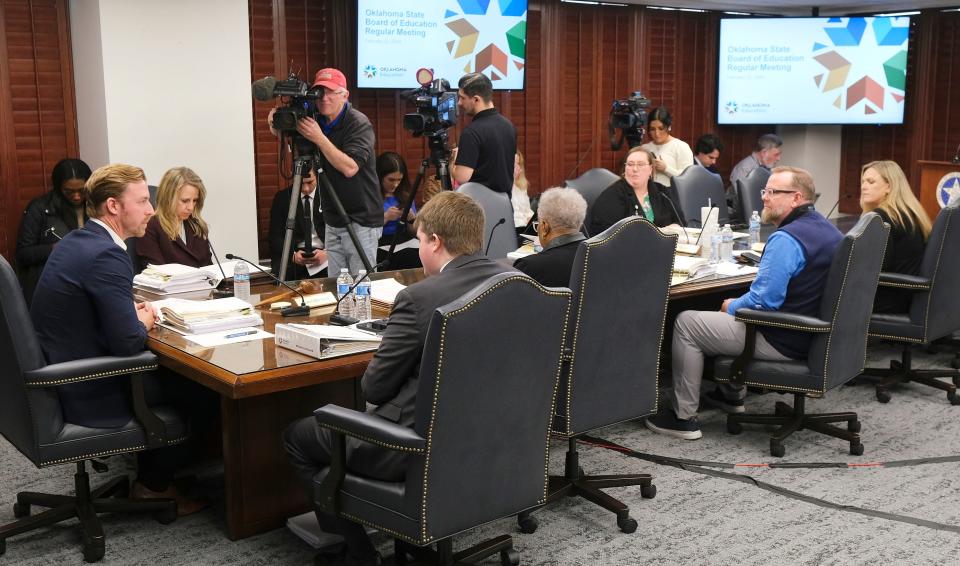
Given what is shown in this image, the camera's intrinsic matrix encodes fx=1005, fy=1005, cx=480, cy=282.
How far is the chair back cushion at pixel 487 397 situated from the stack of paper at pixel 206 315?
3.74 feet

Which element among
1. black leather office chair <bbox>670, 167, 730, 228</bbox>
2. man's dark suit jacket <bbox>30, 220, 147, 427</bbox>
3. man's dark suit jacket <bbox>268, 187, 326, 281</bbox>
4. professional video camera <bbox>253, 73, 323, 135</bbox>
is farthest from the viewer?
black leather office chair <bbox>670, 167, 730, 228</bbox>

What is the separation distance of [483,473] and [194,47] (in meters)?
3.82

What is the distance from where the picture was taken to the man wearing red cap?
4.81m

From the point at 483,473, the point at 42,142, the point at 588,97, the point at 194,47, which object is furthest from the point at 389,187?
the point at 483,473

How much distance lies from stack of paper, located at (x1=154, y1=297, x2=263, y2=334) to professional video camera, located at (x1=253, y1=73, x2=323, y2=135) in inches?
55.7

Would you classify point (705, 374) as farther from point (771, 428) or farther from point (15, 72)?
point (15, 72)

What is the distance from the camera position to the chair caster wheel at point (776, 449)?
3863 mm

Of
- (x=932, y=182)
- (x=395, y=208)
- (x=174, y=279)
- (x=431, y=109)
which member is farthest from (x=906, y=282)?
(x=932, y=182)

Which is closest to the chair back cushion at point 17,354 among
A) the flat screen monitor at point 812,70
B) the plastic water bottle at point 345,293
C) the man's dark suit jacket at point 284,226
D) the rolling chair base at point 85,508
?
the rolling chair base at point 85,508

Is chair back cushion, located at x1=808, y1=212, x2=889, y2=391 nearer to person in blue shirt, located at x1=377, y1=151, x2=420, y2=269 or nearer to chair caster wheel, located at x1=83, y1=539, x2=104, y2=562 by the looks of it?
chair caster wheel, located at x1=83, y1=539, x2=104, y2=562

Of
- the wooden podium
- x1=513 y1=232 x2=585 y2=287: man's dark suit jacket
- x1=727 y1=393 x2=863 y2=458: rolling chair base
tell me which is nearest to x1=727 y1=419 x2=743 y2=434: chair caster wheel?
x1=727 y1=393 x2=863 y2=458: rolling chair base

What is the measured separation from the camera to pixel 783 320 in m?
3.72

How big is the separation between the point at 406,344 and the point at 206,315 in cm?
110

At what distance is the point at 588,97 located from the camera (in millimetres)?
8195
